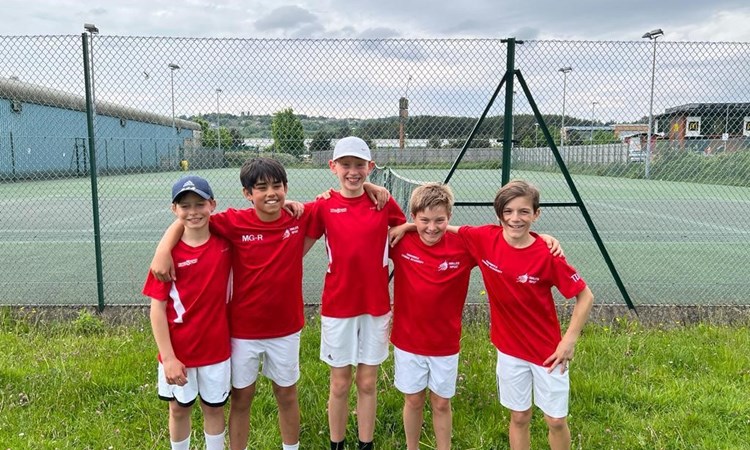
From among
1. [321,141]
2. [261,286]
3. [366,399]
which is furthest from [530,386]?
[321,141]

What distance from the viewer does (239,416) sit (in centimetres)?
268

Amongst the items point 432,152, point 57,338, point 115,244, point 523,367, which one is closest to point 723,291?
point 432,152

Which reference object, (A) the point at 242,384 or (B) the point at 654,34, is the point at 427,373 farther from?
(B) the point at 654,34

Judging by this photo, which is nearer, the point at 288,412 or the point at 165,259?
the point at 165,259

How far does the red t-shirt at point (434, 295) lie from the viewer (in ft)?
8.75

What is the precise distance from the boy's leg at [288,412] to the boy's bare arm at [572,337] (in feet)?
4.45

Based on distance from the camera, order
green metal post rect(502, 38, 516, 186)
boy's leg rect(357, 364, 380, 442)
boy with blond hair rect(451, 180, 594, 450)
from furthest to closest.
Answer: green metal post rect(502, 38, 516, 186)
boy's leg rect(357, 364, 380, 442)
boy with blond hair rect(451, 180, 594, 450)

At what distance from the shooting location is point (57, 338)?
445cm

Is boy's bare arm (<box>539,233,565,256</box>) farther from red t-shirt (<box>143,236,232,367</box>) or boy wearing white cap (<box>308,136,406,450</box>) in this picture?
red t-shirt (<box>143,236,232,367</box>)

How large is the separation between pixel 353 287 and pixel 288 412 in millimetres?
779

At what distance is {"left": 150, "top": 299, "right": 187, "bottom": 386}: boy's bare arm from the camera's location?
2.37m

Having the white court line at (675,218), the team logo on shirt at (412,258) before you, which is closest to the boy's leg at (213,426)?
the team logo on shirt at (412,258)

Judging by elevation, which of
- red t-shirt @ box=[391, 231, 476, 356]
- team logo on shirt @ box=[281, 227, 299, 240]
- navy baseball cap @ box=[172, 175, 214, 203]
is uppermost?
navy baseball cap @ box=[172, 175, 214, 203]

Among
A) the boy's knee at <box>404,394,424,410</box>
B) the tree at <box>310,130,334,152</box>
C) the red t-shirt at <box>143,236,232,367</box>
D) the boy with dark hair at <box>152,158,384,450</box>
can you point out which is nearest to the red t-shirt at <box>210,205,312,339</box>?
the boy with dark hair at <box>152,158,384,450</box>
